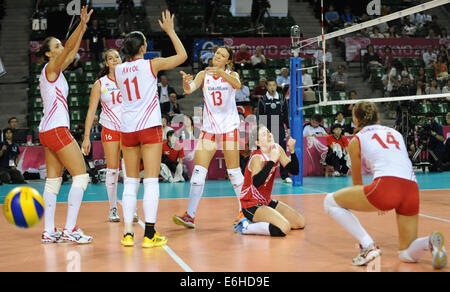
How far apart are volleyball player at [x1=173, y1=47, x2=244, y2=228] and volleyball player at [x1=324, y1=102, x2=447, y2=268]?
1.96m

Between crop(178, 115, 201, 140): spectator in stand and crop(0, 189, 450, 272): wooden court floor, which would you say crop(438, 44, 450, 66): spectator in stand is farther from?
crop(0, 189, 450, 272): wooden court floor

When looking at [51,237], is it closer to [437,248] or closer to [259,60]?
[437,248]

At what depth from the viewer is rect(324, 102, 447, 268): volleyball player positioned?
159 inches

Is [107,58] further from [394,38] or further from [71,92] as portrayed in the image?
[394,38]

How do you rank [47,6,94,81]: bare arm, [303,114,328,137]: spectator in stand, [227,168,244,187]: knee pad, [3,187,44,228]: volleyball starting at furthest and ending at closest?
[303,114,328,137]: spectator in stand, [227,168,244,187]: knee pad, [47,6,94,81]: bare arm, [3,187,44,228]: volleyball

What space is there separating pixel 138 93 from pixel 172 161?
260 inches

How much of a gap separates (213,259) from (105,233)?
1.79 metres

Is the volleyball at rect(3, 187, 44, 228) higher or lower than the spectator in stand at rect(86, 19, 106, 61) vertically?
lower

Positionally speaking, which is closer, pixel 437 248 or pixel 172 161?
pixel 437 248

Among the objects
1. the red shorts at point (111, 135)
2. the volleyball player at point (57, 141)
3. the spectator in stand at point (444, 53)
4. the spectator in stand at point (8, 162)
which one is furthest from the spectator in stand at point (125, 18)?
the volleyball player at point (57, 141)

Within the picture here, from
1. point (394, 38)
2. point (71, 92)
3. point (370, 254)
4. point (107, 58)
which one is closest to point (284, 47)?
point (394, 38)

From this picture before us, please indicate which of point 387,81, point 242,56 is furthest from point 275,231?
point 387,81

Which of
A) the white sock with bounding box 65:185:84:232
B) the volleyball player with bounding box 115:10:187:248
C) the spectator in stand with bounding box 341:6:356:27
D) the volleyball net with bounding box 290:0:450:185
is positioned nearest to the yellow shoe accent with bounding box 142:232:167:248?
the volleyball player with bounding box 115:10:187:248

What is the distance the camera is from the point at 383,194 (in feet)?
13.2
